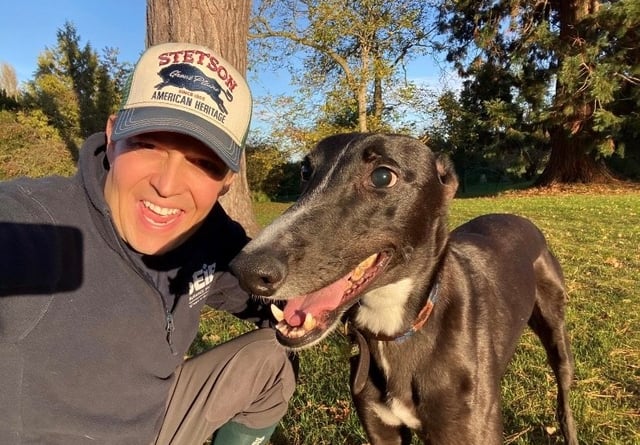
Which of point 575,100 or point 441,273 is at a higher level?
point 575,100

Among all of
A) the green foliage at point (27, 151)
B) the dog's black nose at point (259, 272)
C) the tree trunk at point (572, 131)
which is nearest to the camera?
the dog's black nose at point (259, 272)

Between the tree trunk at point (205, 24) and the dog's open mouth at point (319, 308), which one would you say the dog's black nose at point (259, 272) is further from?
the tree trunk at point (205, 24)

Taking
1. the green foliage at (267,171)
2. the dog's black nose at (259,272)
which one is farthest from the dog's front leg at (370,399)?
the green foliage at (267,171)

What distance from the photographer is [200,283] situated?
8.17ft

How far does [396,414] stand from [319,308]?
774mm

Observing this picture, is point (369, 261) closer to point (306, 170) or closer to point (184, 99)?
point (306, 170)

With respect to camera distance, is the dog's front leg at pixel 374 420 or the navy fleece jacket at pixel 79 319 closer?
the navy fleece jacket at pixel 79 319

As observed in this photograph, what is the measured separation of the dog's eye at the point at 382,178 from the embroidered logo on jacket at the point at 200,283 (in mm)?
875

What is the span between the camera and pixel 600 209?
46.2ft

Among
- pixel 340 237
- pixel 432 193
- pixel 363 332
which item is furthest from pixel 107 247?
pixel 432 193

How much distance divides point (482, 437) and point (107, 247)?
183 centimetres

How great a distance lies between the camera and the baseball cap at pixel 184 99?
2037 millimetres

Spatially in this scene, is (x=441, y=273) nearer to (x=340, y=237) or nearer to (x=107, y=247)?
(x=340, y=237)

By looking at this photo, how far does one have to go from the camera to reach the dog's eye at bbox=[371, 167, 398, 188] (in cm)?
238
